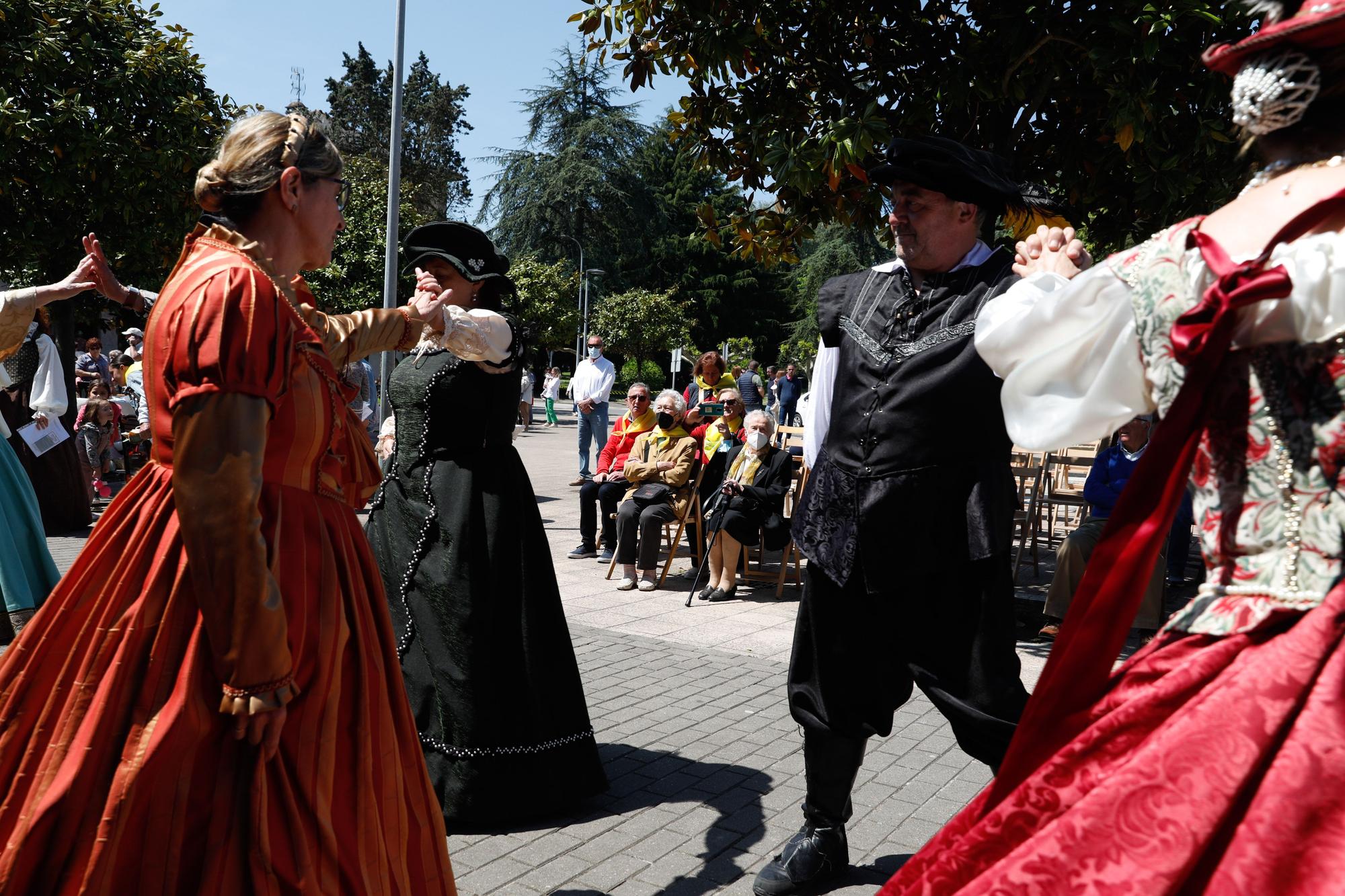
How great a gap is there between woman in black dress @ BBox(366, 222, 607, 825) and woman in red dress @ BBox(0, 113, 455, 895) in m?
1.39

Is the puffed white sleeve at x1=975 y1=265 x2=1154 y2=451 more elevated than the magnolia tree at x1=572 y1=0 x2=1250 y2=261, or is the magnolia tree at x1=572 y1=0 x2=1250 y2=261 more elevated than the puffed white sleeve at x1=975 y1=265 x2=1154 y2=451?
the magnolia tree at x1=572 y1=0 x2=1250 y2=261

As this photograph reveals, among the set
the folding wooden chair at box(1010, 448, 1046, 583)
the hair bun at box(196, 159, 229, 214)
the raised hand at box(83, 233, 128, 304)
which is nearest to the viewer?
the hair bun at box(196, 159, 229, 214)

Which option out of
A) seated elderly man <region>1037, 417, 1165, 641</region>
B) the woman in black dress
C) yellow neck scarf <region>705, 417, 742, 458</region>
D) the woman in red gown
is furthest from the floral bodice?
yellow neck scarf <region>705, 417, 742, 458</region>

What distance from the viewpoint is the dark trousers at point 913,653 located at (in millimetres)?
2961

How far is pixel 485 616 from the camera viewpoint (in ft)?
12.3

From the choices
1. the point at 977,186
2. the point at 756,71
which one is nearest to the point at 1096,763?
the point at 977,186

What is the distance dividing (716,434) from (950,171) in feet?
21.0

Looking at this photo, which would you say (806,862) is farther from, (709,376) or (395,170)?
(395,170)

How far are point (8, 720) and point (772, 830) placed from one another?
239 centimetres

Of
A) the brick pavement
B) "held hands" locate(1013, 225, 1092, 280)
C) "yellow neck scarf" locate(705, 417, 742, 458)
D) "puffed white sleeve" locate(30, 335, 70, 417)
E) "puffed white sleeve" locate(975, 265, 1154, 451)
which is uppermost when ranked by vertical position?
"held hands" locate(1013, 225, 1092, 280)

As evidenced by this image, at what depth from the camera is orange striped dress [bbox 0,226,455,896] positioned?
1990 millimetres

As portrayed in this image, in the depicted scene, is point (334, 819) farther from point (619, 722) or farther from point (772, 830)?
point (619, 722)

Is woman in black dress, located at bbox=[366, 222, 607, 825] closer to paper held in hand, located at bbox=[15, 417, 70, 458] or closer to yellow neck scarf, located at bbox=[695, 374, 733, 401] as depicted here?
paper held in hand, located at bbox=[15, 417, 70, 458]

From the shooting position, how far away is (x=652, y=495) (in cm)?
870
